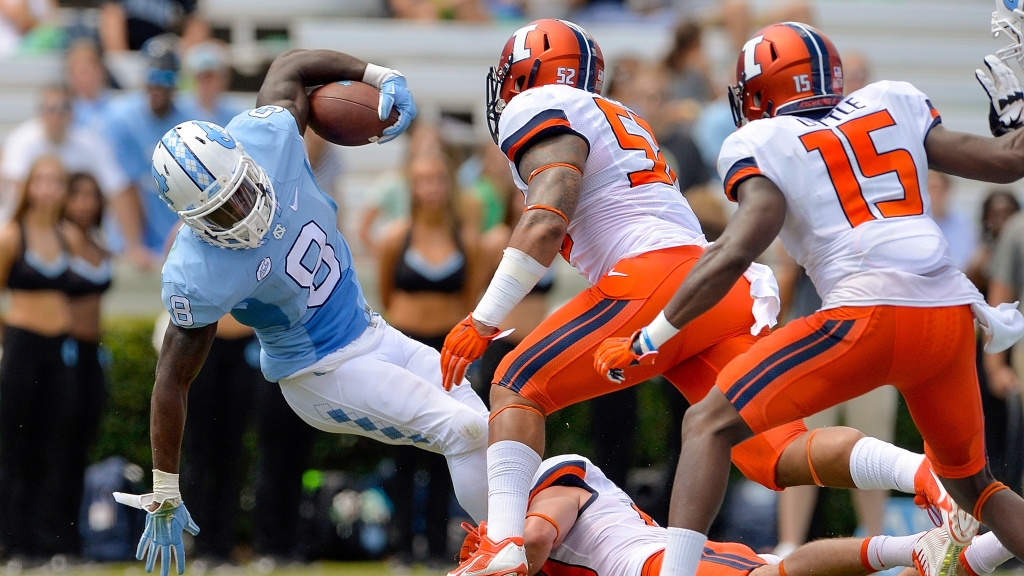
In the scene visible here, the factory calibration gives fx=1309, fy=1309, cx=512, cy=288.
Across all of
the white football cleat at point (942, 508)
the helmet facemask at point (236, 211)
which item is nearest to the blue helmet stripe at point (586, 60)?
the helmet facemask at point (236, 211)

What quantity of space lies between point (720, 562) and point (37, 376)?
410cm

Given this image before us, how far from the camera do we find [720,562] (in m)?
4.16

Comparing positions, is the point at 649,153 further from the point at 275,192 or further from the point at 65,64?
the point at 65,64

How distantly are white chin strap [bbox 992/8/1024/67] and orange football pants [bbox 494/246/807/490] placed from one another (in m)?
1.13

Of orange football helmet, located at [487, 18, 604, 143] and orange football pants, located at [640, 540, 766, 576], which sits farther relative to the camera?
orange football helmet, located at [487, 18, 604, 143]

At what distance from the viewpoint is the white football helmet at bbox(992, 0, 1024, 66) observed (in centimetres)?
407

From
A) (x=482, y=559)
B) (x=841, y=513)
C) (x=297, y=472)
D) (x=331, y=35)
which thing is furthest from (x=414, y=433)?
(x=331, y=35)

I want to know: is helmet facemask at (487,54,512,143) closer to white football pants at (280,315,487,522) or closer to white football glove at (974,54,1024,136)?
white football pants at (280,315,487,522)

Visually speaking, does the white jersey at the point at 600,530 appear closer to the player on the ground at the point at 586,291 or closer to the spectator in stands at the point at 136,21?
the player on the ground at the point at 586,291

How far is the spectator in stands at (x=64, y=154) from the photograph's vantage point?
25.3ft

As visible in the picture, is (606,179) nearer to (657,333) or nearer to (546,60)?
(546,60)

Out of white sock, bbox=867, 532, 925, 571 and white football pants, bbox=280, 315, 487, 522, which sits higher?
white football pants, bbox=280, 315, 487, 522

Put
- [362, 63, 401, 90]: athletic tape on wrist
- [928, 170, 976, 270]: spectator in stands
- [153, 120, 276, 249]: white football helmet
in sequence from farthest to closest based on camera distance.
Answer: [928, 170, 976, 270]: spectator in stands
[362, 63, 401, 90]: athletic tape on wrist
[153, 120, 276, 249]: white football helmet

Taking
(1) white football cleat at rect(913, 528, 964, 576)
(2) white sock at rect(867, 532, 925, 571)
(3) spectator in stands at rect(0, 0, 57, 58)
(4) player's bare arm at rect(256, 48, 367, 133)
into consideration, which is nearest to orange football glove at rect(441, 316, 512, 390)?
(4) player's bare arm at rect(256, 48, 367, 133)
